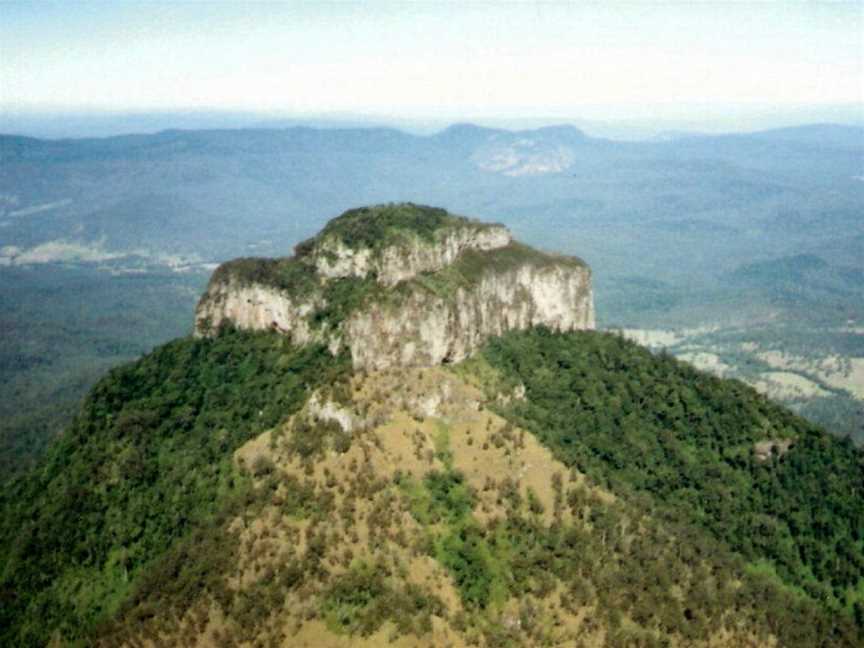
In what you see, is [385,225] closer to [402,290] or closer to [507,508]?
[402,290]

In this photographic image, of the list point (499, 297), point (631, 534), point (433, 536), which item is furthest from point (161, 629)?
point (499, 297)

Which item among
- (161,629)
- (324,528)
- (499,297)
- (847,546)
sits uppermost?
(499,297)

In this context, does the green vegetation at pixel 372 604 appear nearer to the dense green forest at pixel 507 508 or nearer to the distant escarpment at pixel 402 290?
the dense green forest at pixel 507 508

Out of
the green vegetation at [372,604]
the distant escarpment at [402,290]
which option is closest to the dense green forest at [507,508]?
the green vegetation at [372,604]

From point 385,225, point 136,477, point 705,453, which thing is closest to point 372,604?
point 136,477

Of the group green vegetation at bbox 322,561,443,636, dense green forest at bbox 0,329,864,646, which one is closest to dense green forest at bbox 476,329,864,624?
dense green forest at bbox 0,329,864,646

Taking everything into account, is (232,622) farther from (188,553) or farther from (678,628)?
(678,628)
